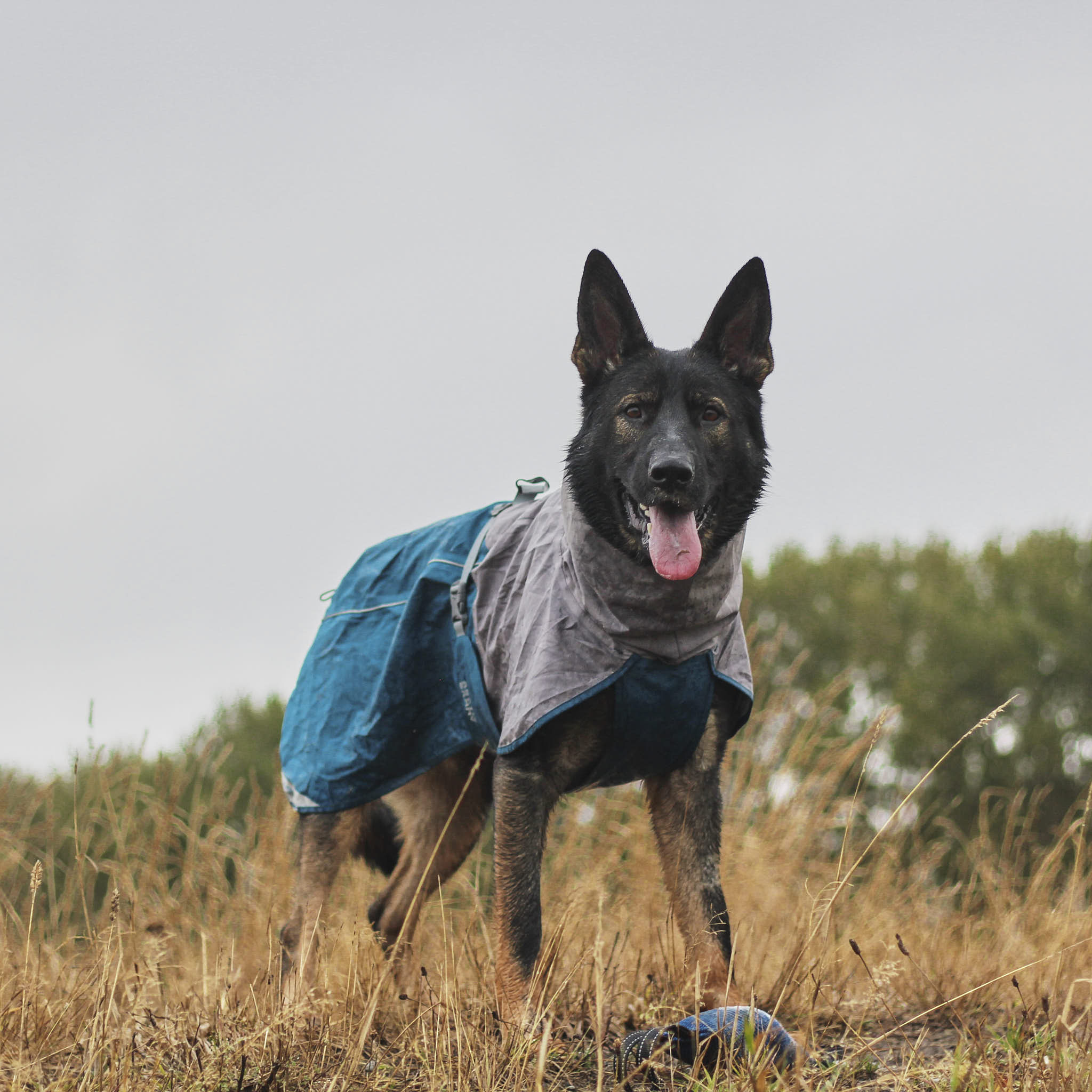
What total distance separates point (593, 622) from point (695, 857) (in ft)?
2.86

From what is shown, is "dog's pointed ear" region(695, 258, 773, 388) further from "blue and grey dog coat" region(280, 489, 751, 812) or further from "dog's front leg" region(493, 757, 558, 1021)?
"dog's front leg" region(493, 757, 558, 1021)

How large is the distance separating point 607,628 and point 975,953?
2650 mm

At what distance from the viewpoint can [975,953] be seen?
4.98m

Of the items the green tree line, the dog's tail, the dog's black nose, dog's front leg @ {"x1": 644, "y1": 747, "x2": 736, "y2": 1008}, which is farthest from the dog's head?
the green tree line

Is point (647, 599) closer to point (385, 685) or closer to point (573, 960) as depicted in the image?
point (385, 685)

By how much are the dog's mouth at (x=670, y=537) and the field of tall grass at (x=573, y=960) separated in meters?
0.75

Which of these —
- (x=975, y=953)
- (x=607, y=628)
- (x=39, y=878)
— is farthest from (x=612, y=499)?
(x=975, y=953)

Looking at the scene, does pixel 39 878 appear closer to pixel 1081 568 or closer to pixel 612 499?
pixel 612 499

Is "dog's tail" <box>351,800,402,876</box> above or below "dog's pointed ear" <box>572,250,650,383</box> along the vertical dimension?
below

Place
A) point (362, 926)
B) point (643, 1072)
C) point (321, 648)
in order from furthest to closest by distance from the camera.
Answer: point (321, 648)
point (362, 926)
point (643, 1072)

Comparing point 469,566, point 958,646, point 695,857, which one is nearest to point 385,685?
point 469,566

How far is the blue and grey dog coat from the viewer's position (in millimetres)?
3576

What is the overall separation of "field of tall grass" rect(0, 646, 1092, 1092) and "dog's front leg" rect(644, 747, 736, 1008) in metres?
0.21

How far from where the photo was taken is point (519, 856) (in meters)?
3.64
